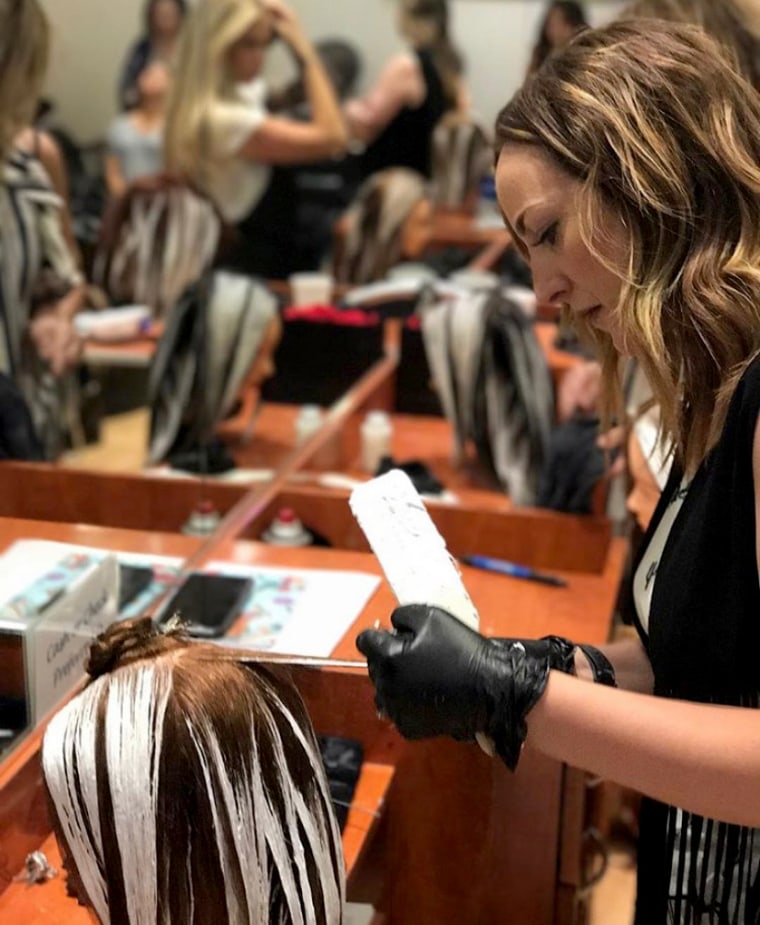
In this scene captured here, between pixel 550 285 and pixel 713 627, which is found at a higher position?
pixel 550 285

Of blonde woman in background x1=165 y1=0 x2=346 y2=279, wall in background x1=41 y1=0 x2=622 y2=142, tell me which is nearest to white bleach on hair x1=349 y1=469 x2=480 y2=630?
wall in background x1=41 y1=0 x2=622 y2=142

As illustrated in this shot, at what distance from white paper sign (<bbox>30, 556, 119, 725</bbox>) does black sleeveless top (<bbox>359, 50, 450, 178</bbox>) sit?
7.97 ft

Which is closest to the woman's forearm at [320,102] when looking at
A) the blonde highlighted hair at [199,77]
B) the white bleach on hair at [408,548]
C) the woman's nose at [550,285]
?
the blonde highlighted hair at [199,77]

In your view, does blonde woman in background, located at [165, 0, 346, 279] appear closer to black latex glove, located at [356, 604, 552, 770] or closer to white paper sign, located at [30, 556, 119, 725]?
white paper sign, located at [30, 556, 119, 725]

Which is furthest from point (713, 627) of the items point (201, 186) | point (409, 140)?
point (409, 140)

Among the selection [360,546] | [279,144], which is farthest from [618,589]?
[279,144]

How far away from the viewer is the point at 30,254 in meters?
1.62

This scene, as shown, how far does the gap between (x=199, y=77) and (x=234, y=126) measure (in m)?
0.13

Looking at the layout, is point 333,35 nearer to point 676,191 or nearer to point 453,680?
point 676,191

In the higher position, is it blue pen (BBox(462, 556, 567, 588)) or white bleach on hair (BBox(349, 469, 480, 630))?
white bleach on hair (BBox(349, 469, 480, 630))

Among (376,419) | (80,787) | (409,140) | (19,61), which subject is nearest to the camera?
(80,787)

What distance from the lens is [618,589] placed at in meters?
1.53

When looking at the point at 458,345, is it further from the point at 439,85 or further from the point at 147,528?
the point at 439,85

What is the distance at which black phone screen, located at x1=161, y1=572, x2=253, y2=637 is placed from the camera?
1271 millimetres
